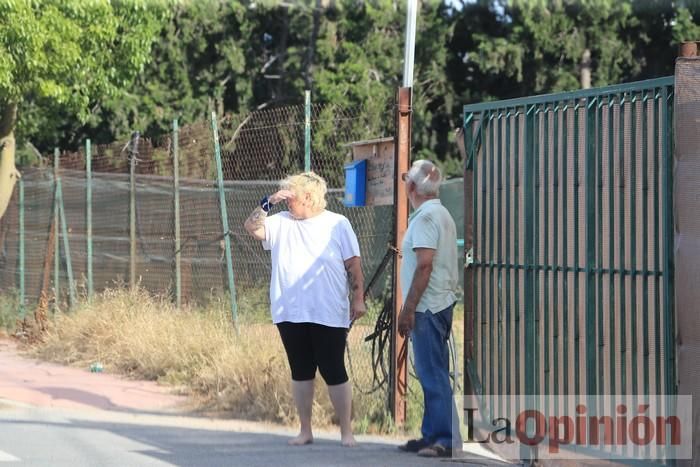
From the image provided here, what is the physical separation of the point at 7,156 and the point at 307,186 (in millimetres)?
11029

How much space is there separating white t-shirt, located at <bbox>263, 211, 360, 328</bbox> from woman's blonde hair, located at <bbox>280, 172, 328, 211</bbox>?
115 mm

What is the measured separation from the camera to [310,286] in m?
8.14

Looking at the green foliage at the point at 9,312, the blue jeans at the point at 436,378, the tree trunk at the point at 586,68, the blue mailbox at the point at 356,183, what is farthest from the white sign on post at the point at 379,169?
the tree trunk at the point at 586,68

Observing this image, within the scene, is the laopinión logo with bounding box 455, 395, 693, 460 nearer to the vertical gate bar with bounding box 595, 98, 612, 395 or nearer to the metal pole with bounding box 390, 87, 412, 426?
the vertical gate bar with bounding box 595, 98, 612, 395

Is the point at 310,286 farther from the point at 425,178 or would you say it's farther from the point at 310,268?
the point at 425,178

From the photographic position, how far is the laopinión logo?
6348mm

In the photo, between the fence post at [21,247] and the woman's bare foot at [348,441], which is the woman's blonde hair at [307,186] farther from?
the fence post at [21,247]

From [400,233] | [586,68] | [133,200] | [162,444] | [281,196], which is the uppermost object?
[586,68]

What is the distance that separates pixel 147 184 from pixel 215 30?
44.2ft

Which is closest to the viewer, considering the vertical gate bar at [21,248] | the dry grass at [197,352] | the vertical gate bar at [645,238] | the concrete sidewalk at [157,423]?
the vertical gate bar at [645,238]

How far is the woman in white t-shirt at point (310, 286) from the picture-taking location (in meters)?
8.16

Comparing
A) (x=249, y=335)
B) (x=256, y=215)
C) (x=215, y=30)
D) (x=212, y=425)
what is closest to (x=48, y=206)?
(x=249, y=335)

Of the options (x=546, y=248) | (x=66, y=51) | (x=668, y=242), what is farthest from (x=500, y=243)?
(x=66, y=51)

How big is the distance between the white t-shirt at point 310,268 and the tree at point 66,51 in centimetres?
832
